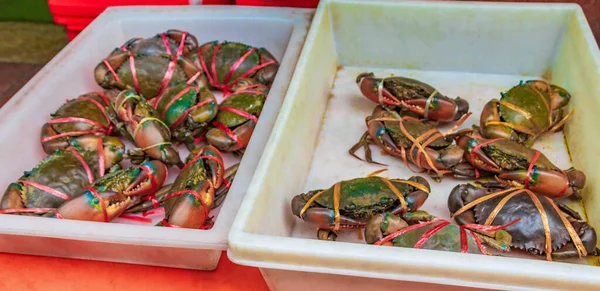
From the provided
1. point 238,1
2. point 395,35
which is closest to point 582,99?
point 395,35

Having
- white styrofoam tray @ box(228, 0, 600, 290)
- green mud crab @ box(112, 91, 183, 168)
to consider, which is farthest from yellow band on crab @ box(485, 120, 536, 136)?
green mud crab @ box(112, 91, 183, 168)

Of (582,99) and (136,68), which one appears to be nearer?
(582,99)

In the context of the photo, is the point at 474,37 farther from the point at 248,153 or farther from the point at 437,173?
the point at 248,153

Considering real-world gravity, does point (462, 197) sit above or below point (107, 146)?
above

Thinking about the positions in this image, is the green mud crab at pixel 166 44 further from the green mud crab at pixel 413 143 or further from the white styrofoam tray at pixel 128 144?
the green mud crab at pixel 413 143

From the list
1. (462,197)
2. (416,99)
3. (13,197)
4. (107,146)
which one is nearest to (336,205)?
(462,197)

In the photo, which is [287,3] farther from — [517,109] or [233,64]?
[517,109]

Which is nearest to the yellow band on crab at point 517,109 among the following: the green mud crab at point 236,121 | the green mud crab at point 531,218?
the green mud crab at point 531,218

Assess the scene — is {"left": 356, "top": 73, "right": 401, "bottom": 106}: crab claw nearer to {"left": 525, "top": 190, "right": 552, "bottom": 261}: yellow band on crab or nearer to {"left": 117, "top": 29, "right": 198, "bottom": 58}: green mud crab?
{"left": 525, "top": 190, "right": 552, "bottom": 261}: yellow band on crab
